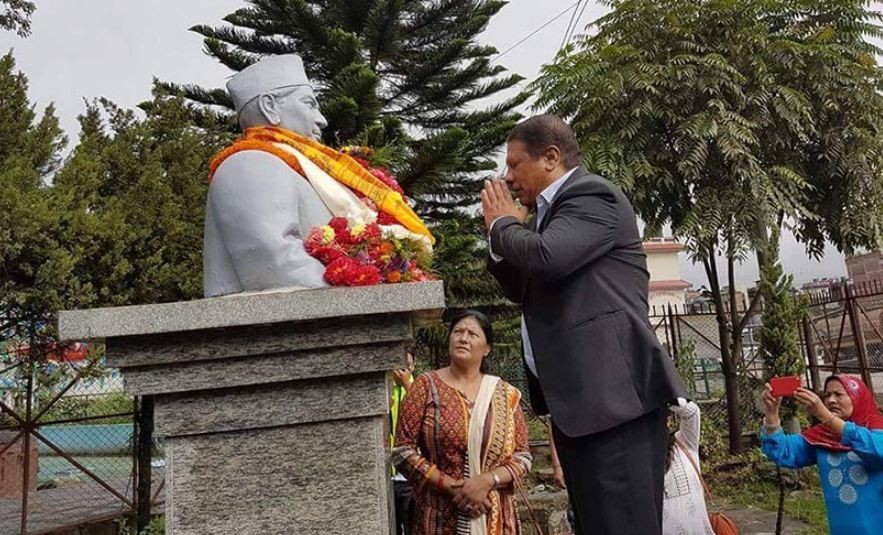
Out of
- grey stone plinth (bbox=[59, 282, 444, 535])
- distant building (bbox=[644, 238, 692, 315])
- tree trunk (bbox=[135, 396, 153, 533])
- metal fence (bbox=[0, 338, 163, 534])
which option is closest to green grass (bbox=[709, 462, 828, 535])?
grey stone plinth (bbox=[59, 282, 444, 535])

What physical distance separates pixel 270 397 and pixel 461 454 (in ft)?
2.58

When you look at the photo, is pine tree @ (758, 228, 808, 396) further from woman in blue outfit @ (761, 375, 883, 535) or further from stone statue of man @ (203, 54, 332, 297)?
stone statue of man @ (203, 54, 332, 297)

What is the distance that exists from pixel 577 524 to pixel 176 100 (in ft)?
17.2

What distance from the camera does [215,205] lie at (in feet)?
5.81

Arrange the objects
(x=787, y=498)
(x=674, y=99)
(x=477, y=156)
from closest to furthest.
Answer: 1. (x=787, y=498)
2. (x=674, y=99)
3. (x=477, y=156)

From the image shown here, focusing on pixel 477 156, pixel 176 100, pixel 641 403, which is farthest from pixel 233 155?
pixel 477 156

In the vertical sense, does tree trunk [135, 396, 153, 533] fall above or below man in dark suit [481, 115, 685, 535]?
below

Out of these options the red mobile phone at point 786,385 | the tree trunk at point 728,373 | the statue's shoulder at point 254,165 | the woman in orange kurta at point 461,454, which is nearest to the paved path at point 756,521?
the tree trunk at point 728,373

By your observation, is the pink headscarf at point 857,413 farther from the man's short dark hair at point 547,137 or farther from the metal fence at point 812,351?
the metal fence at point 812,351

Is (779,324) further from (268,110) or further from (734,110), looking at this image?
(268,110)

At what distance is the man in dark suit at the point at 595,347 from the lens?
1215 millimetres

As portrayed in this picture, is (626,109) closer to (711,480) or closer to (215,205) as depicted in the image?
(711,480)

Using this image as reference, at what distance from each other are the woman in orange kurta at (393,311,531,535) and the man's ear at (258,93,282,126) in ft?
3.30

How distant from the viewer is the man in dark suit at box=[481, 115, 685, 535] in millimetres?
1215
